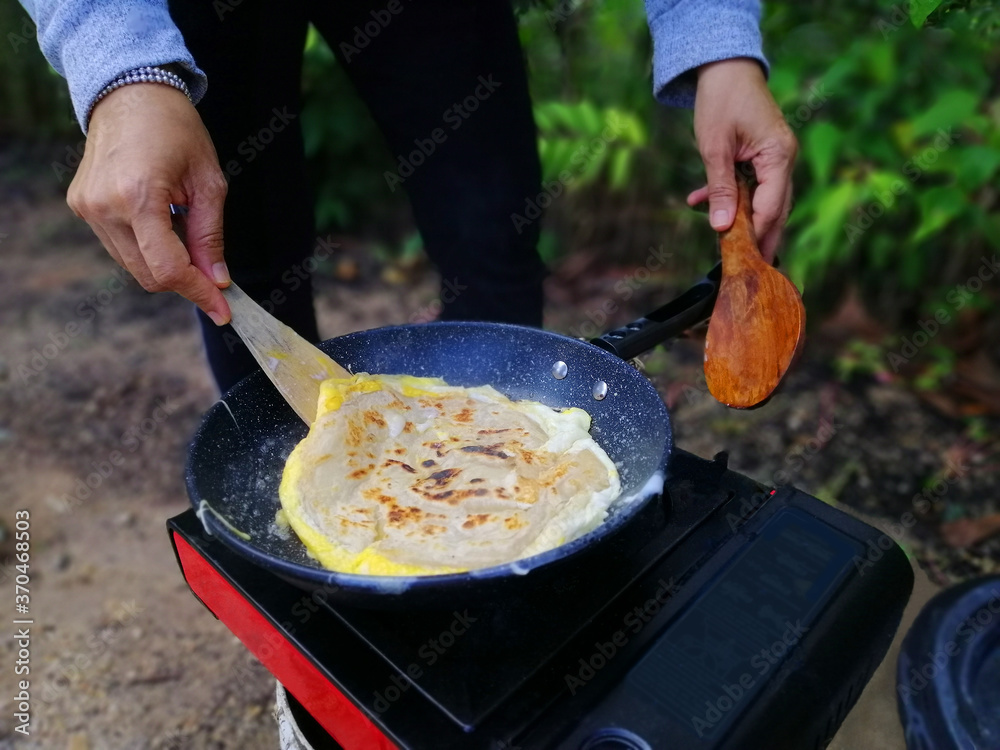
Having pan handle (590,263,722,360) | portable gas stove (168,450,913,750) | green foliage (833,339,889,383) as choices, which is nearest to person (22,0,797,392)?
pan handle (590,263,722,360)

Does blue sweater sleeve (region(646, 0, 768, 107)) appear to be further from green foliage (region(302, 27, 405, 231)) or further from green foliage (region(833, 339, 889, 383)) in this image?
green foliage (region(302, 27, 405, 231))

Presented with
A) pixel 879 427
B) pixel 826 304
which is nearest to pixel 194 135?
pixel 879 427

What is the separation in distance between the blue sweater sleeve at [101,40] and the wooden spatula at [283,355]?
1.22 ft

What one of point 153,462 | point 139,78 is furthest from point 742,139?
point 153,462

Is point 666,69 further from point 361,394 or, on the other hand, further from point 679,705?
point 679,705

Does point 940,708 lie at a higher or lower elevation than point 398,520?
lower

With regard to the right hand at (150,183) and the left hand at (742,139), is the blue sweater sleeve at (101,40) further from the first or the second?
the left hand at (742,139)

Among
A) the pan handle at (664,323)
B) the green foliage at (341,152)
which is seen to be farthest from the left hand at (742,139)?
the green foliage at (341,152)

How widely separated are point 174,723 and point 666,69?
2010 mm

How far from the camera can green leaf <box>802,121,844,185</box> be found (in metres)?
2.75

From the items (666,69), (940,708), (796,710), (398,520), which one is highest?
(666,69)

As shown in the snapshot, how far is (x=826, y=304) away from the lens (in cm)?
336

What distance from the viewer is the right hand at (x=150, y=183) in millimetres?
1099

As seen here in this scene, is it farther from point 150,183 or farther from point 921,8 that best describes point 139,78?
point 921,8
